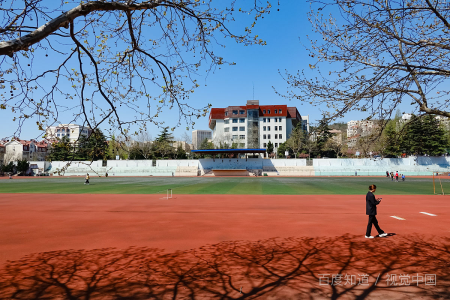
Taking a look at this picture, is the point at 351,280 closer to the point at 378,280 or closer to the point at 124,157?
the point at 378,280

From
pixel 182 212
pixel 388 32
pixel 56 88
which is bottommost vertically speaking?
pixel 182 212

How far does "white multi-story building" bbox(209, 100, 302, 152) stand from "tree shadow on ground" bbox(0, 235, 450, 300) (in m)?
85.5

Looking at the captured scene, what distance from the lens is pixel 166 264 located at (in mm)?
7527

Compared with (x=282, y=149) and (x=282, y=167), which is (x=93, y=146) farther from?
(x=282, y=149)

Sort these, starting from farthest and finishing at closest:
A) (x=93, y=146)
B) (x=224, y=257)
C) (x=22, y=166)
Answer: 1. (x=22, y=166)
2. (x=224, y=257)
3. (x=93, y=146)

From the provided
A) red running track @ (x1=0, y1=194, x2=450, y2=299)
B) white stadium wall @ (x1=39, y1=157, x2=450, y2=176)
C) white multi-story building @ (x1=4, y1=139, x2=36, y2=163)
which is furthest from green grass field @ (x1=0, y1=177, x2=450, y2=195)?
white multi-story building @ (x1=4, y1=139, x2=36, y2=163)

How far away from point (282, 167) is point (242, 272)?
62103 mm

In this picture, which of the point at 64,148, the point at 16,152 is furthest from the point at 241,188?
the point at 16,152

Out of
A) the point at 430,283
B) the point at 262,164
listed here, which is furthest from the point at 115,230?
the point at 262,164

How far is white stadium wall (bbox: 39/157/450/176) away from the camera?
62.1 meters

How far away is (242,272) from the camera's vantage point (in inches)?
271

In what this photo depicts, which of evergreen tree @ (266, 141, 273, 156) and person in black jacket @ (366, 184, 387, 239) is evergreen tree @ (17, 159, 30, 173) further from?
person in black jacket @ (366, 184, 387, 239)

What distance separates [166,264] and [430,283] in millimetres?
6371

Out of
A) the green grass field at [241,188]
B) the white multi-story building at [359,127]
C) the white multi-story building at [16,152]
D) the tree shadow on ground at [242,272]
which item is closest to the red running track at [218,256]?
the tree shadow on ground at [242,272]
